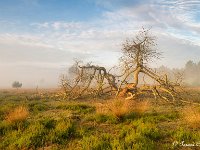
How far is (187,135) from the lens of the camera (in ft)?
31.7

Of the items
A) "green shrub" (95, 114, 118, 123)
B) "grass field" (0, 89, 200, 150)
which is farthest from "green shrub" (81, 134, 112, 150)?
"green shrub" (95, 114, 118, 123)

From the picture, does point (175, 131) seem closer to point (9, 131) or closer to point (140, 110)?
point (140, 110)

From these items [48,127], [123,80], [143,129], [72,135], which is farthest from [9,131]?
[123,80]

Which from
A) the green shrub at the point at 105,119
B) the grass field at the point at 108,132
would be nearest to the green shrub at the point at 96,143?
the grass field at the point at 108,132

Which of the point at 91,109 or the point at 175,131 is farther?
the point at 91,109

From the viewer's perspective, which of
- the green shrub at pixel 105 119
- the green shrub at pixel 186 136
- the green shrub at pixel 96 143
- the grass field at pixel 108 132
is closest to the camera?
the green shrub at pixel 96 143

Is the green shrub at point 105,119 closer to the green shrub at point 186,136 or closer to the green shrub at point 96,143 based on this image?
the green shrub at point 96,143

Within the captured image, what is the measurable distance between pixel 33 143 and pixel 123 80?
1321cm

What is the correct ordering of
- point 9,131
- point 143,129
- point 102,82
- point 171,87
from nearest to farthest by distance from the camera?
point 143,129 < point 9,131 < point 171,87 < point 102,82

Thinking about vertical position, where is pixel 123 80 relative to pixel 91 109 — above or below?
above

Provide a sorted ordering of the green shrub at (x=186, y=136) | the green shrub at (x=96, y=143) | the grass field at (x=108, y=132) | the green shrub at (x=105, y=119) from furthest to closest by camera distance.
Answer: the green shrub at (x=105, y=119), the green shrub at (x=186, y=136), the grass field at (x=108, y=132), the green shrub at (x=96, y=143)

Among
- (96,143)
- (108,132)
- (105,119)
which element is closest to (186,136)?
A: (108,132)

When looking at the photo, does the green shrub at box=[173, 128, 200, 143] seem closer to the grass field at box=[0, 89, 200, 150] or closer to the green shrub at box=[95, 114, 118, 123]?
the grass field at box=[0, 89, 200, 150]

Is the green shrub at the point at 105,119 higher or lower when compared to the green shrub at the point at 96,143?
higher
